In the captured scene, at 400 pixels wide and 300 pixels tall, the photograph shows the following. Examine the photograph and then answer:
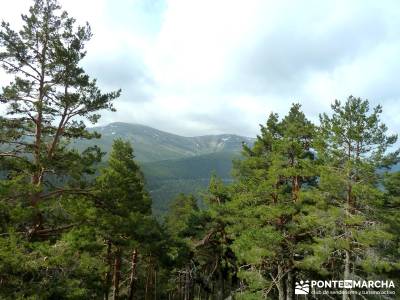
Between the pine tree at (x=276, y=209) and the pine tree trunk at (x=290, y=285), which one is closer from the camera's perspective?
the pine tree at (x=276, y=209)

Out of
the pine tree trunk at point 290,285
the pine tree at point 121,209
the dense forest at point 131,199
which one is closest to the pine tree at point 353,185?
the dense forest at point 131,199

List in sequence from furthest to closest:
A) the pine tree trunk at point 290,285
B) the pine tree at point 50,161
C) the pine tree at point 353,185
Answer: the pine tree trunk at point 290,285, the pine tree at point 353,185, the pine tree at point 50,161

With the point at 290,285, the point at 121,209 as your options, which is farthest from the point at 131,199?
the point at 290,285

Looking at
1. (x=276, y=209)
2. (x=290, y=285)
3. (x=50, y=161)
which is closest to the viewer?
(x=50, y=161)

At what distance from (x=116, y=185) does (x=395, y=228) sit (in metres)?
15.7

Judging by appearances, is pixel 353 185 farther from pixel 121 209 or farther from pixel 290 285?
pixel 121 209

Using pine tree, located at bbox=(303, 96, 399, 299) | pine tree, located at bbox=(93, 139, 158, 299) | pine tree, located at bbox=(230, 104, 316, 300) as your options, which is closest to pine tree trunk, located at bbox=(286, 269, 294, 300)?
pine tree, located at bbox=(230, 104, 316, 300)

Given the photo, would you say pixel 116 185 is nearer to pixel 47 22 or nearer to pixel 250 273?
pixel 47 22

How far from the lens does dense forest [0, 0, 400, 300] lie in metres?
14.4

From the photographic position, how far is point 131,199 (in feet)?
82.4

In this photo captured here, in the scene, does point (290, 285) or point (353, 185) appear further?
point (290, 285)

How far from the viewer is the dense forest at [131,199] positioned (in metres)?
14.4

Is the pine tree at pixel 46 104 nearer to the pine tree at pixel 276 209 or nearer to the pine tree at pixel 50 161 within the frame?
the pine tree at pixel 50 161

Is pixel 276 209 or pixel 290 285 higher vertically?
pixel 276 209
